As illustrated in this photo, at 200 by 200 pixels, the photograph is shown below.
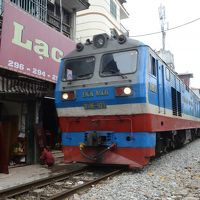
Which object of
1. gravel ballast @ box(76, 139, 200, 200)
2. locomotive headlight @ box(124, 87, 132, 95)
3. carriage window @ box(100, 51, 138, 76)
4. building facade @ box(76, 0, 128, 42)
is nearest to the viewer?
gravel ballast @ box(76, 139, 200, 200)

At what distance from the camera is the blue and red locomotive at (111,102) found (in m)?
8.33

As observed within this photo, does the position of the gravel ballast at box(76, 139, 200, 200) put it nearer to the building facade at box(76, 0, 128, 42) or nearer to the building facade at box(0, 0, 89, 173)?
the building facade at box(0, 0, 89, 173)

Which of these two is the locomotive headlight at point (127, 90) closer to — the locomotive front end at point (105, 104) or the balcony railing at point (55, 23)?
the locomotive front end at point (105, 104)

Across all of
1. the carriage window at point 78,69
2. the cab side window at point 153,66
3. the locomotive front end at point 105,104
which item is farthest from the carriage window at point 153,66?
the carriage window at point 78,69

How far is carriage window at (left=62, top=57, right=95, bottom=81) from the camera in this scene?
30.2ft

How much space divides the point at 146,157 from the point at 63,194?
9.39 feet

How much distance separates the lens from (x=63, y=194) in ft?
20.1

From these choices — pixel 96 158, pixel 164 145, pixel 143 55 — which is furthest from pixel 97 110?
pixel 164 145

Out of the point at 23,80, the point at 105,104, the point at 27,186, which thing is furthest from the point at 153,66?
the point at 27,186

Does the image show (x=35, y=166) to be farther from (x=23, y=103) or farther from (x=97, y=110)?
(x=97, y=110)

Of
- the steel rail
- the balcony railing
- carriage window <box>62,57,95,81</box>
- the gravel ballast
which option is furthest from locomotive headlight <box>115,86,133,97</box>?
the balcony railing

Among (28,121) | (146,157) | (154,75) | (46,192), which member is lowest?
(46,192)

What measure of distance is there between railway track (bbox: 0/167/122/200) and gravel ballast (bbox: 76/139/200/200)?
23 cm

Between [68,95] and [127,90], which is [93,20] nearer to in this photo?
[68,95]
